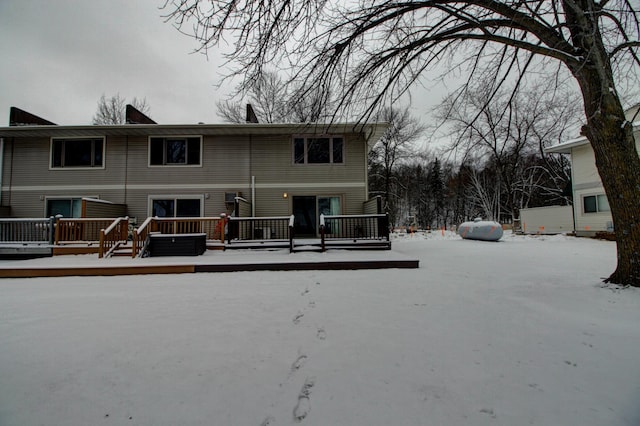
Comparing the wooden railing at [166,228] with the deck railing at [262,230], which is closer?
the wooden railing at [166,228]

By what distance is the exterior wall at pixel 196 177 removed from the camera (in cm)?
1048

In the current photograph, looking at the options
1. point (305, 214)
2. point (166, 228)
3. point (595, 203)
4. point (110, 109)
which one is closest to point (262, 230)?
point (305, 214)

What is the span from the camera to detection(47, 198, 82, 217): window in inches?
411

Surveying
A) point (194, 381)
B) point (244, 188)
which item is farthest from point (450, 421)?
point (244, 188)

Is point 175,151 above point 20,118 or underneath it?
underneath

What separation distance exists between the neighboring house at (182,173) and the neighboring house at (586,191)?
10629 mm

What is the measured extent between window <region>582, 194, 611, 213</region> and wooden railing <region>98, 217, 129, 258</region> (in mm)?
18288

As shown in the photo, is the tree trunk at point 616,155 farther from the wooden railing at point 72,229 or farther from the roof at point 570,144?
the roof at point 570,144

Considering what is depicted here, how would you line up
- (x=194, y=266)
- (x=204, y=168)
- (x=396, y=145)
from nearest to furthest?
(x=194, y=266)
(x=204, y=168)
(x=396, y=145)

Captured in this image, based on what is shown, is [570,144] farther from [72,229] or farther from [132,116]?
[72,229]

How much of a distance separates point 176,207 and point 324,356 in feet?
32.5


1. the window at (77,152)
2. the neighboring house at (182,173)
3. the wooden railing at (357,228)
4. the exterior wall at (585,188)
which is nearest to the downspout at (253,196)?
the neighboring house at (182,173)

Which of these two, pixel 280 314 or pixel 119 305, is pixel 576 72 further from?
pixel 119 305

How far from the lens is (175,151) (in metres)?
10.8
